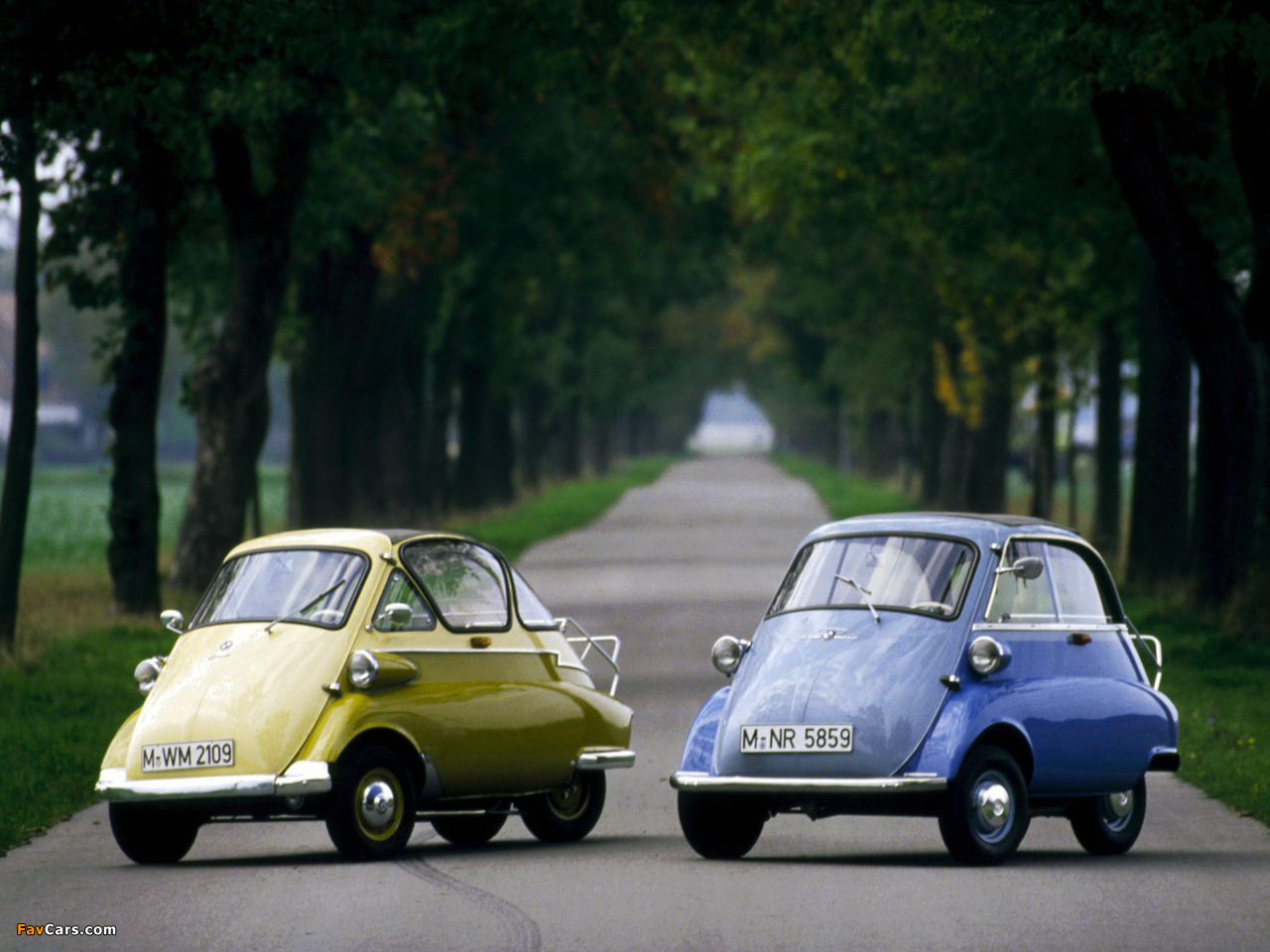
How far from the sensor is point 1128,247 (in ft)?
87.2

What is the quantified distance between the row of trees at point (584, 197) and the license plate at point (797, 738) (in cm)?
740

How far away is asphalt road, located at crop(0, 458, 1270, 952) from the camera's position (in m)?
8.12

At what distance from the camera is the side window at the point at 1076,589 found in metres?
10.7

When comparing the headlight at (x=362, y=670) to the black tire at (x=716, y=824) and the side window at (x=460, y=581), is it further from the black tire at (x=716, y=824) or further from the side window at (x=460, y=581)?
the black tire at (x=716, y=824)

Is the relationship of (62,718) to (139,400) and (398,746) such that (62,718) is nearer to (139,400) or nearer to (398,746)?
(398,746)

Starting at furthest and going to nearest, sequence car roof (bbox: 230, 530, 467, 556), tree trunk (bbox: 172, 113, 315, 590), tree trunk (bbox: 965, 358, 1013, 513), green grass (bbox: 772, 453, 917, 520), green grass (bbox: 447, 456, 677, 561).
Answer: green grass (bbox: 772, 453, 917, 520)
tree trunk (bbox: 965, 358, 1013, 513)
green grass (bbox: 447, 456, 677, 561)
tree trunk (bbox: 172, 113, 315, 590)
car roof (bbox: 230, 530, 467, 556)

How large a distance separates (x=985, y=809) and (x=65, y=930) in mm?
3836

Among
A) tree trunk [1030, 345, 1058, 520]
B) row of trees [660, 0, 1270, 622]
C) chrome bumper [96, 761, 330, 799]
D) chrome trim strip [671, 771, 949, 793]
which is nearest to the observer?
chrome trim strip [671, 771, 949, 793]

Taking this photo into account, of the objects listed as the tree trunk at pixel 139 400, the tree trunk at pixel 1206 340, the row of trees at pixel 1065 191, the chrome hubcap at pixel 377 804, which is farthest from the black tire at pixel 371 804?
the tree trunk at pixel 139 400

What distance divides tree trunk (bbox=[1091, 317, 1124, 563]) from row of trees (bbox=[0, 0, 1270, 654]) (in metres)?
0.09

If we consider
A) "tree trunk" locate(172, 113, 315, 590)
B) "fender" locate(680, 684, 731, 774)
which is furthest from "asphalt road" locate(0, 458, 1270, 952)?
"tree trunk" locate(172, 113, 315, 590)

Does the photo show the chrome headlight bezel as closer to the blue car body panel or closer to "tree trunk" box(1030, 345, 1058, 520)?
the blue car body panel

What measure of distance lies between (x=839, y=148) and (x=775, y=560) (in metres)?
8.60

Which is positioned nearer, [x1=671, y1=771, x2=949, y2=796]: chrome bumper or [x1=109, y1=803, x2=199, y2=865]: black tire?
[x1=671, y1=771, x2=949, y2=796]: chrome bumper
